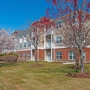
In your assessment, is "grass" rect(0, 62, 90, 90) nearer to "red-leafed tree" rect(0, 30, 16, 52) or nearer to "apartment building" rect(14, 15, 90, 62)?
"red-leafed tree" rect(0, 30, 16, 52)

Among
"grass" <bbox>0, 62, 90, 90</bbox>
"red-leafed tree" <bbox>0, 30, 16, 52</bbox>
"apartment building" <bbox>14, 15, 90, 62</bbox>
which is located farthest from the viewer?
"apartment building" <bbox>14, 15, 90, 62</bbox>

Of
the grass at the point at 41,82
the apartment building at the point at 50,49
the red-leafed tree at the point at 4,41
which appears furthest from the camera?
the apartment building at the point at 50,49

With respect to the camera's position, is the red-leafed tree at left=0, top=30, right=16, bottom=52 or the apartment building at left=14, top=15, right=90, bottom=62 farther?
the apartment building at left=14, top=15, right=90, bottom=62

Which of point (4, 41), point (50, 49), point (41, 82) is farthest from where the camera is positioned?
point (50, 49)

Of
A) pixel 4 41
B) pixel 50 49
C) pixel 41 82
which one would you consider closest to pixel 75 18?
pixel 41 82

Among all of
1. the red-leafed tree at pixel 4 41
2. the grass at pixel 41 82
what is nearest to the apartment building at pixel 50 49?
the red-leafed tree at pixel 4 41

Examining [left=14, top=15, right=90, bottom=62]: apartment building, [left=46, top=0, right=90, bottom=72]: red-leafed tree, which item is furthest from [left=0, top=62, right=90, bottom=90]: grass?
[left=14, top=15, right=90, bottom=62]: apartment building

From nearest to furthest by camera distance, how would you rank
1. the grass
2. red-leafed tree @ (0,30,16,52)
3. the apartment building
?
the grass → red-leafed tree @ (0,30,16,52) → the apartment building

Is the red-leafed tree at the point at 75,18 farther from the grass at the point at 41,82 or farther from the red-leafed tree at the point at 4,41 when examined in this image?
the red-leafed tree at the point at 4,41

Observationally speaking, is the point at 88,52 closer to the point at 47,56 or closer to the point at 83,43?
the point at 47,56

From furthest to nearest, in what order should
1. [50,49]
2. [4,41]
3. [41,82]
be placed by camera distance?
[50,49]
[4,41]
[41,82]

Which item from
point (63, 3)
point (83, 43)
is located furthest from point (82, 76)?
point (63, 3)

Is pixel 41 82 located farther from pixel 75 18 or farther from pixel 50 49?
pixel 50 49

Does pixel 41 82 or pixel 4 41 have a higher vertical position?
pixel 4 41
